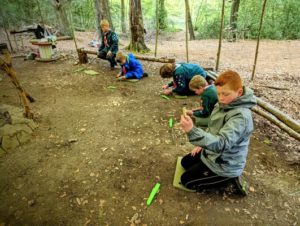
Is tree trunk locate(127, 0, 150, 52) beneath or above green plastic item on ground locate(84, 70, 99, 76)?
above

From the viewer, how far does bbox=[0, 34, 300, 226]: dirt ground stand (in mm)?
2176

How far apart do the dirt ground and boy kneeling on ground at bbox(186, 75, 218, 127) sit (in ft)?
1.26

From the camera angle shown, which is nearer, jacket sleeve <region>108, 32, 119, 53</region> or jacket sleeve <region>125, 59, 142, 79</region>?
jacket sleeve <region>125, 59, 142, 79</region>

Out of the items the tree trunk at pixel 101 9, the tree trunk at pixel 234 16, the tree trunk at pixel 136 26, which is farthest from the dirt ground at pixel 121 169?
the tree trunk at pixel 234 16

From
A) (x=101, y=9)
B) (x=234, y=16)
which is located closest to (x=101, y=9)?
(x=101, y=9)

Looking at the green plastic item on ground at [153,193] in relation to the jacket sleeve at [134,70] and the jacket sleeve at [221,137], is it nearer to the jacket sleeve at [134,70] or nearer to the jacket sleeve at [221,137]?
the jacket sleeve at [221,137]

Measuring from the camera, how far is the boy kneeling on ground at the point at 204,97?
314 cm

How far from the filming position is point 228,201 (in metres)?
2.29

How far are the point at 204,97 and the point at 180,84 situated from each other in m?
1.33

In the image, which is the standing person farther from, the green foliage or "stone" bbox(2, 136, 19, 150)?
the green foliage

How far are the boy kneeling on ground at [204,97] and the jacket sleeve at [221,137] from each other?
1.39 meters

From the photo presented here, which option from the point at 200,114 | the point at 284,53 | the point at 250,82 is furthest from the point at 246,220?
the point at 284,53

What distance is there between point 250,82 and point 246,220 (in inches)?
160

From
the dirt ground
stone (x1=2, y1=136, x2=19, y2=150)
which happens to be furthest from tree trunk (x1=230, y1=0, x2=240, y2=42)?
stone (x1=2, y1=136, x2=19, y2=150)
